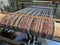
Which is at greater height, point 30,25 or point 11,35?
point 30,25

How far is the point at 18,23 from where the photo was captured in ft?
2.12

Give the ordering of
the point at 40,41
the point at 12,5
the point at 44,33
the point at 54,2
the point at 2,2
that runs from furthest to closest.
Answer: the point at 2,2, the point at 54,2, the point at 12,5, the point at 40,41, the point at 44,33

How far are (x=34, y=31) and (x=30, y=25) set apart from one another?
0.05 m

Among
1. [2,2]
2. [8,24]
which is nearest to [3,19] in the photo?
[8,24]

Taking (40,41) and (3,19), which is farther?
→ (40,41)

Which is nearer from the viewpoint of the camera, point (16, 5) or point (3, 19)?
point (3, 19)

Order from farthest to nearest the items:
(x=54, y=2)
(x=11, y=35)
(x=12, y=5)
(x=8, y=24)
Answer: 1. (x=54, y=2)
2. (x=12, y=5)
3. (x=11, y=35)
4. (x=8, y=24)

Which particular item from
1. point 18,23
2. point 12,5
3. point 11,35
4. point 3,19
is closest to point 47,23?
point 18,23

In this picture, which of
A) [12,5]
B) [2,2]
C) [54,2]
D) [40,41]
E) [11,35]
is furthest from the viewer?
[2,2]

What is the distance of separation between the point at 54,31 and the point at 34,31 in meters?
Result: 0.11

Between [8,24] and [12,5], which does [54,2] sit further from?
[8,24]

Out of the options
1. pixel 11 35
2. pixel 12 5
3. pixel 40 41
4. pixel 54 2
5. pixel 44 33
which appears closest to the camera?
pixel 44 33

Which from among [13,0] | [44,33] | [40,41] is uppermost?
[13,0]

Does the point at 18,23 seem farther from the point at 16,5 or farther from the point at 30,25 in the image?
the point at 16,5
